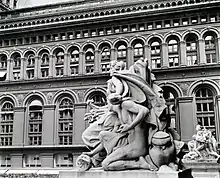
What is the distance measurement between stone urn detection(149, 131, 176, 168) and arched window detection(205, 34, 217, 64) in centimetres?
3186

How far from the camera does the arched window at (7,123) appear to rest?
133 feet

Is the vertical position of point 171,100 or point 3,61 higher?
point 3,61

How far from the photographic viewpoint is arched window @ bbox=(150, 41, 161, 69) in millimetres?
38031

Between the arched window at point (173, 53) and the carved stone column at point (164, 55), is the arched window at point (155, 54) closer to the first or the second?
the carved stone column at point (164, 55)

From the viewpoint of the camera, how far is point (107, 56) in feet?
130

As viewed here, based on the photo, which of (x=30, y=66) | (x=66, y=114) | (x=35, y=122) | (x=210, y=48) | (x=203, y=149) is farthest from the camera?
(x=30, y=66)

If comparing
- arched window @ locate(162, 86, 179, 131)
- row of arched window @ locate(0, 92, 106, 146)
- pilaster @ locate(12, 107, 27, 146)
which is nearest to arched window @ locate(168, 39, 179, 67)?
arched window @ locate(162, 86, 179, 131)

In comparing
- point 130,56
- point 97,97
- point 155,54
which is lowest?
point 97,97

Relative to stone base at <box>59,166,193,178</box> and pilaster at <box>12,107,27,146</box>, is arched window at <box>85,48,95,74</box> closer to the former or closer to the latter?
pilaster at <box>12,107,27,146</box>

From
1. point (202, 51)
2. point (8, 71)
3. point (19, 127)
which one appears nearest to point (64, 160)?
point (19, 127)

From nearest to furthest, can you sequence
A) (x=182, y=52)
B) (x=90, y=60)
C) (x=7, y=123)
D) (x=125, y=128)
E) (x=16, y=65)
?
(x=125, y=128)
(x=182, y=52)
(x=90, y=60)
(x=7, y=123)
(x=16, y=65)

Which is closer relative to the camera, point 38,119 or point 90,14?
point 38,119

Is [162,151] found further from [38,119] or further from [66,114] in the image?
[38,119]

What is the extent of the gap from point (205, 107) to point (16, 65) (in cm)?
2625
